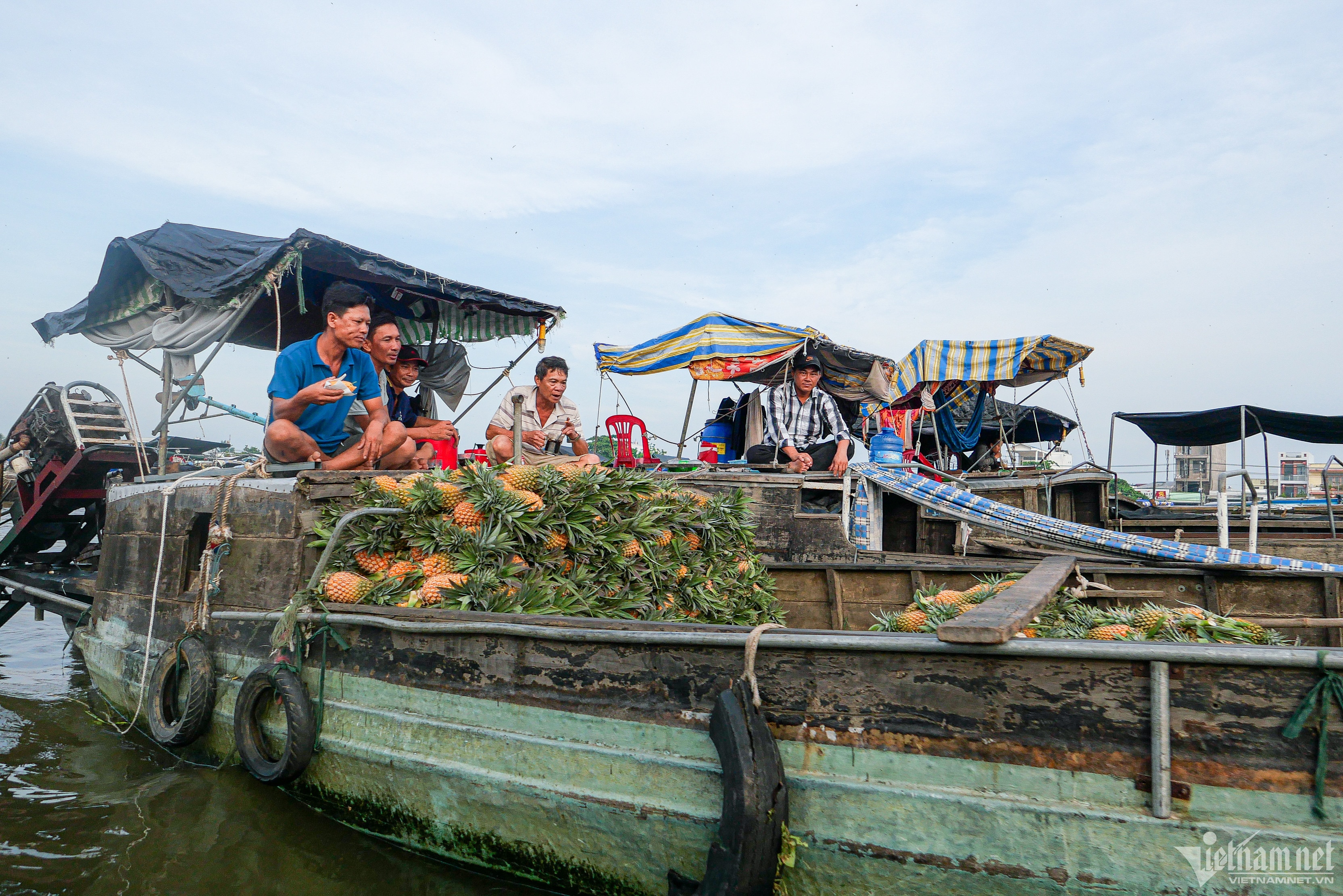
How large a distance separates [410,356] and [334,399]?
2.65 meters

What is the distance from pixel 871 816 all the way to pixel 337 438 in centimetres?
435

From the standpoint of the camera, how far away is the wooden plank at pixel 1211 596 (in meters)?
4.61

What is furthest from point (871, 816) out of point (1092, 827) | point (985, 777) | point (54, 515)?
point (54, 515)

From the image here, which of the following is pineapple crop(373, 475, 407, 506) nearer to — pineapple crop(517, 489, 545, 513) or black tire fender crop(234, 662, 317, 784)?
pineapple crop(517, 489, 545, 513)

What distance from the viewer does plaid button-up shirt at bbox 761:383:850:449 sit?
8.30m

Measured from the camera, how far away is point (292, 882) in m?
3.45

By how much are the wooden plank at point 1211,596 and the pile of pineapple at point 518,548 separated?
305cm

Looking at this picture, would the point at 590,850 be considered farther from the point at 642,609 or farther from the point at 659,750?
the point at 642,609

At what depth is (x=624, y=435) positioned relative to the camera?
730 cm

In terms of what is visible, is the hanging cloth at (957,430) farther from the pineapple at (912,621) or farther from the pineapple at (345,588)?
the pineapple at (345,588)

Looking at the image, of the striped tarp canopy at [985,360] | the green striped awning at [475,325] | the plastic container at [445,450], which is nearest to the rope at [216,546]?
the plastic container at [445,450]

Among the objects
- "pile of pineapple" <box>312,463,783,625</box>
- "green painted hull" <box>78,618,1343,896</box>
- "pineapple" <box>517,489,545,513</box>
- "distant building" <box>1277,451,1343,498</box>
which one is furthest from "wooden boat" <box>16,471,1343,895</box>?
"distant building" <box>1277,451,1343,498</box>

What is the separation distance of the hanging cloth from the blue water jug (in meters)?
6.43

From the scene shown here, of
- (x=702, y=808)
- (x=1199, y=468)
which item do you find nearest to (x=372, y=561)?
(x=702, y=808)
